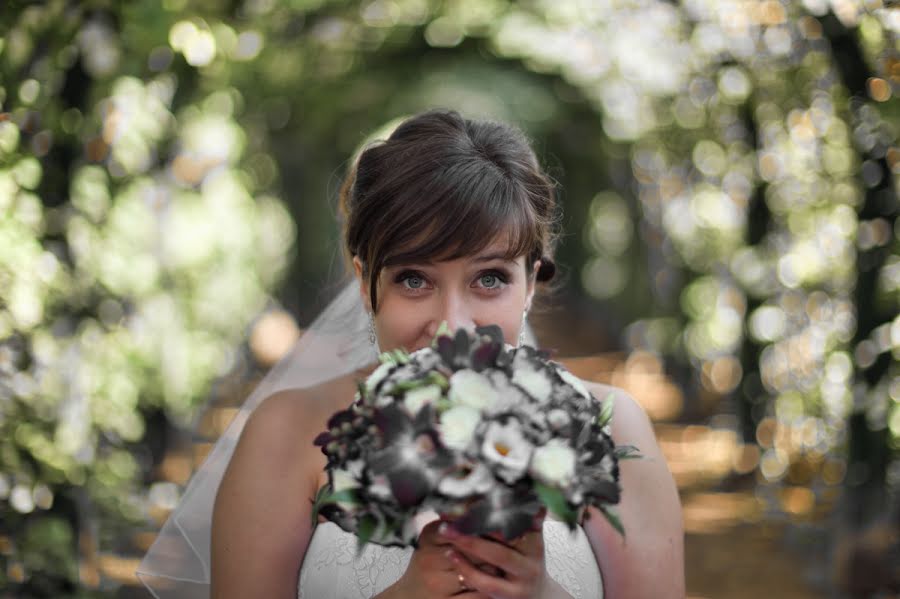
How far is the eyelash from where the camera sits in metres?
2.62

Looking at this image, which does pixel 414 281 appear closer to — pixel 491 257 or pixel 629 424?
pixel 491 257

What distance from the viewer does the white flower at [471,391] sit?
1.85 meters

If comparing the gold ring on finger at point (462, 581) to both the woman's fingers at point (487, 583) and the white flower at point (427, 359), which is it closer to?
the woman's fingers at point (487, 583)

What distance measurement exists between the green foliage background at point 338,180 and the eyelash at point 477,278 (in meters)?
1.25

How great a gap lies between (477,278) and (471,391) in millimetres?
786

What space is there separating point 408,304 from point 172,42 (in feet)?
9.13

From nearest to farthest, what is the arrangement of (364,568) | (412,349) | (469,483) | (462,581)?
(469,483), (462,581), (412,349), (364,568)

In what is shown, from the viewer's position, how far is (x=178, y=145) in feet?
21.5

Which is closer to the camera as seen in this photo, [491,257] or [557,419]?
[557,419]

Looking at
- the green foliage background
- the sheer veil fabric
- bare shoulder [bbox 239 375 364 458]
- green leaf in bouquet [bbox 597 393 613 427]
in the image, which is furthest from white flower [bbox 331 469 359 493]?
the green foliage background

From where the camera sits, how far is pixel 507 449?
1840 mm

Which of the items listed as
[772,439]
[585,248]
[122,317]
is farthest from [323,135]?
[585,248]

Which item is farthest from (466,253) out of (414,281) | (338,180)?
(338,180)

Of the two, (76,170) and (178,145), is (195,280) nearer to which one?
(178,145)
